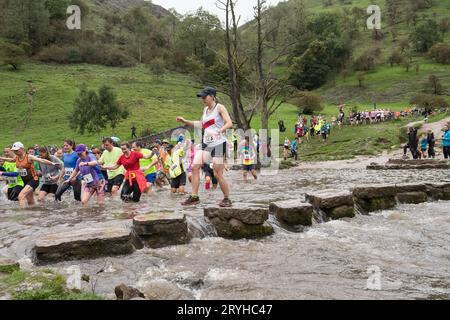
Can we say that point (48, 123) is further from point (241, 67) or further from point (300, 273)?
point (300, 273)

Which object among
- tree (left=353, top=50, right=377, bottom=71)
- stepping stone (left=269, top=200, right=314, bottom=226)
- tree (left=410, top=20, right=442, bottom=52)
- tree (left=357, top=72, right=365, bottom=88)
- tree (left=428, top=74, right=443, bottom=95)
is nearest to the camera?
stepping stone (left=269, top=200, right=314, bottom=226)

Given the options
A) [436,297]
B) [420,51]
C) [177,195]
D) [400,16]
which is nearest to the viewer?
[436,297]

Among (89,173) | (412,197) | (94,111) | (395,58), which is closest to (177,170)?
(89,173)

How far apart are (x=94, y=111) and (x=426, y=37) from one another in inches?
2910

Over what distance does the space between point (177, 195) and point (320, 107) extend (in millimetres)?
50777

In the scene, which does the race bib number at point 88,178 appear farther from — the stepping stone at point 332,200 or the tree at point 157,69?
the tree at point 157,69

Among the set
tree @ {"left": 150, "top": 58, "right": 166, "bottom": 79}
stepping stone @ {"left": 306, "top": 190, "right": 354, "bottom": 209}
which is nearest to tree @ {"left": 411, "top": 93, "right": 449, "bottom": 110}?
stepping stone @ {"left": 306, "top": 190, "right": 354, "bottom": 209}

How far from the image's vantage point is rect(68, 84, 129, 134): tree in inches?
1806

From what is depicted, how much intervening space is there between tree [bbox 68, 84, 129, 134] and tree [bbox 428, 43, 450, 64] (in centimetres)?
6417

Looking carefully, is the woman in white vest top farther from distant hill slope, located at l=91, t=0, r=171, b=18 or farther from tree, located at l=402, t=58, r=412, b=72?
distant hill slope, located at l=91, t=0, r=171, b=18

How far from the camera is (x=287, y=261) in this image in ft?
20.2

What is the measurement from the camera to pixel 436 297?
186 inches

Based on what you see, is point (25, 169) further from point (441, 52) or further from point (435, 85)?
point (441, 52)
